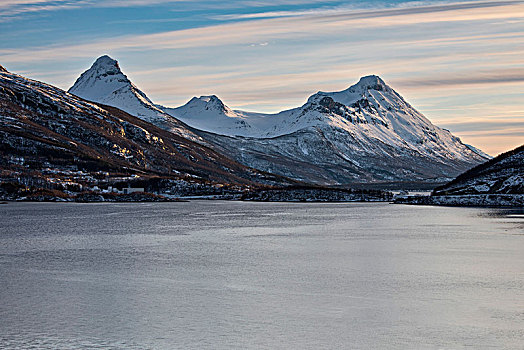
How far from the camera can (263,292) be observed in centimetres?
3972

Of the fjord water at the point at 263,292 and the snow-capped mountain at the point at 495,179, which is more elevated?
the snow-capped mountain at the point at 495,179

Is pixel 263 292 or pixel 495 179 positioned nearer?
pixel 263 292

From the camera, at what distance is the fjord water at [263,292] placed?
29.6 metres

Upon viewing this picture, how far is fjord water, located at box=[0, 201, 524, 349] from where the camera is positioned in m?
29.6

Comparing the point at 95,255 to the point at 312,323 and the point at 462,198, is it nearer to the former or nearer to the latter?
the point at 312,323

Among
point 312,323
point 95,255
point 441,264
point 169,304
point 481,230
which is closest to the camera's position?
point 312,323

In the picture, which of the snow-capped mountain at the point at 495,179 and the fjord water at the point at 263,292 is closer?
the fjord water at the point at 263,292

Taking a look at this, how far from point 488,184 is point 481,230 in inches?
3274

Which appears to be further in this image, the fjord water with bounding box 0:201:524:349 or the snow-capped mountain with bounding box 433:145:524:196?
the snow-capped mountain with bounding box 433:145:524:196

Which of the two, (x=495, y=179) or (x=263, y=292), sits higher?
(x=495, y=179)

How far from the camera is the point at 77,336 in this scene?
29672 millimetres

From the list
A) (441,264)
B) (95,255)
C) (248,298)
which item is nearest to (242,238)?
(95,255)

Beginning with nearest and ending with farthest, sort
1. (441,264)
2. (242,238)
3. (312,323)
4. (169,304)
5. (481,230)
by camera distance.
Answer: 1. (312,323)
2. (169,304)
3. (441,264)
4. (242,238)
5. (481,230)

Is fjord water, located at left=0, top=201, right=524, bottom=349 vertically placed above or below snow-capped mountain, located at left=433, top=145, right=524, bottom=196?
below
